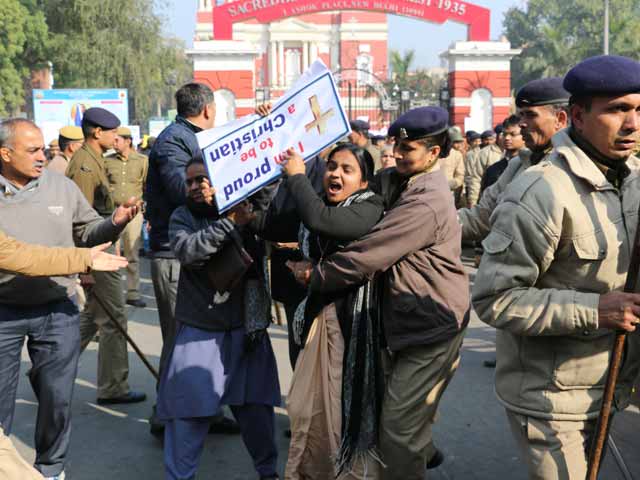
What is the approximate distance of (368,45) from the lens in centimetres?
6831

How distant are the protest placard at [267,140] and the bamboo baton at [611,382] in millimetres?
1585

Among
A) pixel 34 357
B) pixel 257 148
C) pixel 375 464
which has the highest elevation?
pixel 257 148

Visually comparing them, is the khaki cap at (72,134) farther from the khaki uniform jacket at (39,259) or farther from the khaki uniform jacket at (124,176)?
the khaki uniform jacket at (39,259)

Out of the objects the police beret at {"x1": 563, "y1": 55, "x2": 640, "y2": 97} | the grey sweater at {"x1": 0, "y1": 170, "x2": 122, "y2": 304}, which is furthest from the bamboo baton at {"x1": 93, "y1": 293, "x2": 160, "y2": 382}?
the police beret at {"x1": 563, "y1": 55, "x2": 640, "y2": 97}

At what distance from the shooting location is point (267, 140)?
3.57 m

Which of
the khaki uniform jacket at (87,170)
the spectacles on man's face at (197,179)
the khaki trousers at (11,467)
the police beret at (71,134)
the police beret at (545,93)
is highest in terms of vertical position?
the police beret at (545,93)

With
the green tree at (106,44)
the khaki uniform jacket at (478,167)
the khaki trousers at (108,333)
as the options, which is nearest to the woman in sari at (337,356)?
the khaki trousers at (108,333)

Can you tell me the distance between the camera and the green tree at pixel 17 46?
105 ft

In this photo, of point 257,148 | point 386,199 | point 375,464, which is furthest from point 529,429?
point 257,148

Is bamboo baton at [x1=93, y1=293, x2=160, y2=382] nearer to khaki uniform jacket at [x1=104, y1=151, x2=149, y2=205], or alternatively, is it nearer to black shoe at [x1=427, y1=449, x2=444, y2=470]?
black shoe at [x1=427, y1=449, x2=444, y2=470]

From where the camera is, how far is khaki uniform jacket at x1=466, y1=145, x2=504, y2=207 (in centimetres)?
1107

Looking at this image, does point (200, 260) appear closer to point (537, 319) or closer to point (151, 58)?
point (537, 319)

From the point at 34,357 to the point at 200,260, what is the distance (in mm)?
1105

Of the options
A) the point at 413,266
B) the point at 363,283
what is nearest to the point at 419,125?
the point at 413,266
